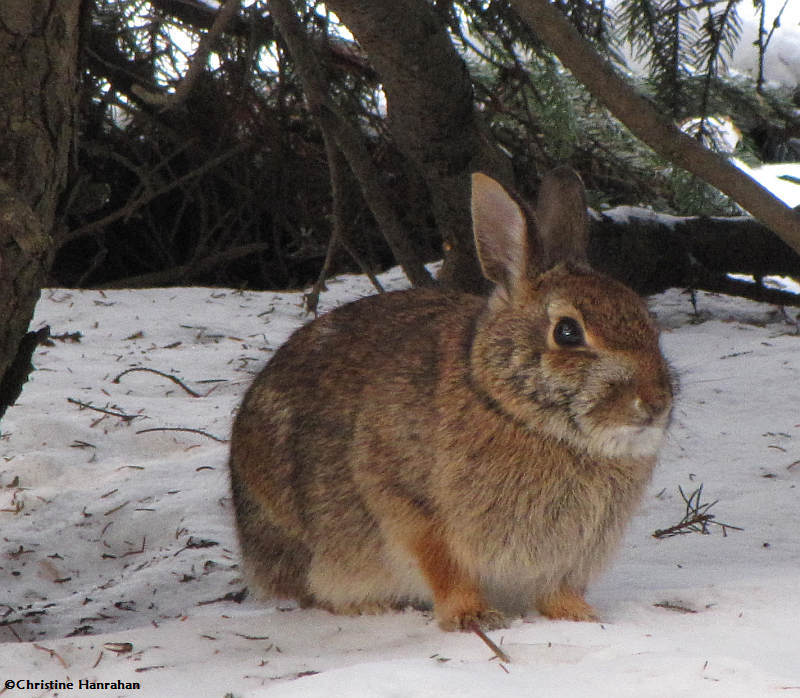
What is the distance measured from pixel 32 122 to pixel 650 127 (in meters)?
1.72

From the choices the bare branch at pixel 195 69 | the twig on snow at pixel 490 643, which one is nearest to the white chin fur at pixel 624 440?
the twig on snow at pixel 490 643

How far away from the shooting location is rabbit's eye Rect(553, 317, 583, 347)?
266cm

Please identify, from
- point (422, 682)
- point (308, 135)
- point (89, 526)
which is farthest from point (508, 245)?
point (308, 135)

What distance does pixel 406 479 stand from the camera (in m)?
2.86

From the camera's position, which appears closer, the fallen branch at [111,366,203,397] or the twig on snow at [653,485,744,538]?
the twig on snow at [653,485,744,538]

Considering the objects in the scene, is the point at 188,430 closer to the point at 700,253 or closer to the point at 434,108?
the point at 434,108

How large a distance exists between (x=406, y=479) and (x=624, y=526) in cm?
57

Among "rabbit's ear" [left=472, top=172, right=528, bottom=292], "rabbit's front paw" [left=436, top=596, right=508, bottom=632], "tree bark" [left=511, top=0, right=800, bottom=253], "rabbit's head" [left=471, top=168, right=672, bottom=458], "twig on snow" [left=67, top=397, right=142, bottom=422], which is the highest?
"tree bark" [left=511, top=0, right=800, bottom=253]

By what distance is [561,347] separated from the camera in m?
2.66

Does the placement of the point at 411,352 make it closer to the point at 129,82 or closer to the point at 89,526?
the point at 89,526

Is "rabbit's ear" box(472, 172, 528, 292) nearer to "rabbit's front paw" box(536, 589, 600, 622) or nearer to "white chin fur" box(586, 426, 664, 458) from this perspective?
"white chin fur" box(586, 426, 664, 458)

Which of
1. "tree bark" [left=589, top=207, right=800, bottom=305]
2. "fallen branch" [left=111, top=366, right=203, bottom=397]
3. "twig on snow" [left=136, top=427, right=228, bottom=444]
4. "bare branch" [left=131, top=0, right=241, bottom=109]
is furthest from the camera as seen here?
"tree bark" [left=589, top=207, right=800, bottom=305]

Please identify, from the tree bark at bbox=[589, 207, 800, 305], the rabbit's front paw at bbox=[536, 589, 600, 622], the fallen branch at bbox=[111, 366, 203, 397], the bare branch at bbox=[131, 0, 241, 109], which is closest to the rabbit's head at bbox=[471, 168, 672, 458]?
the rabbit's front paw at bbox=[536, 589, 600, 622]

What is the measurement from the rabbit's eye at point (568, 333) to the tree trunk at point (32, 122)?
132 centimetres
